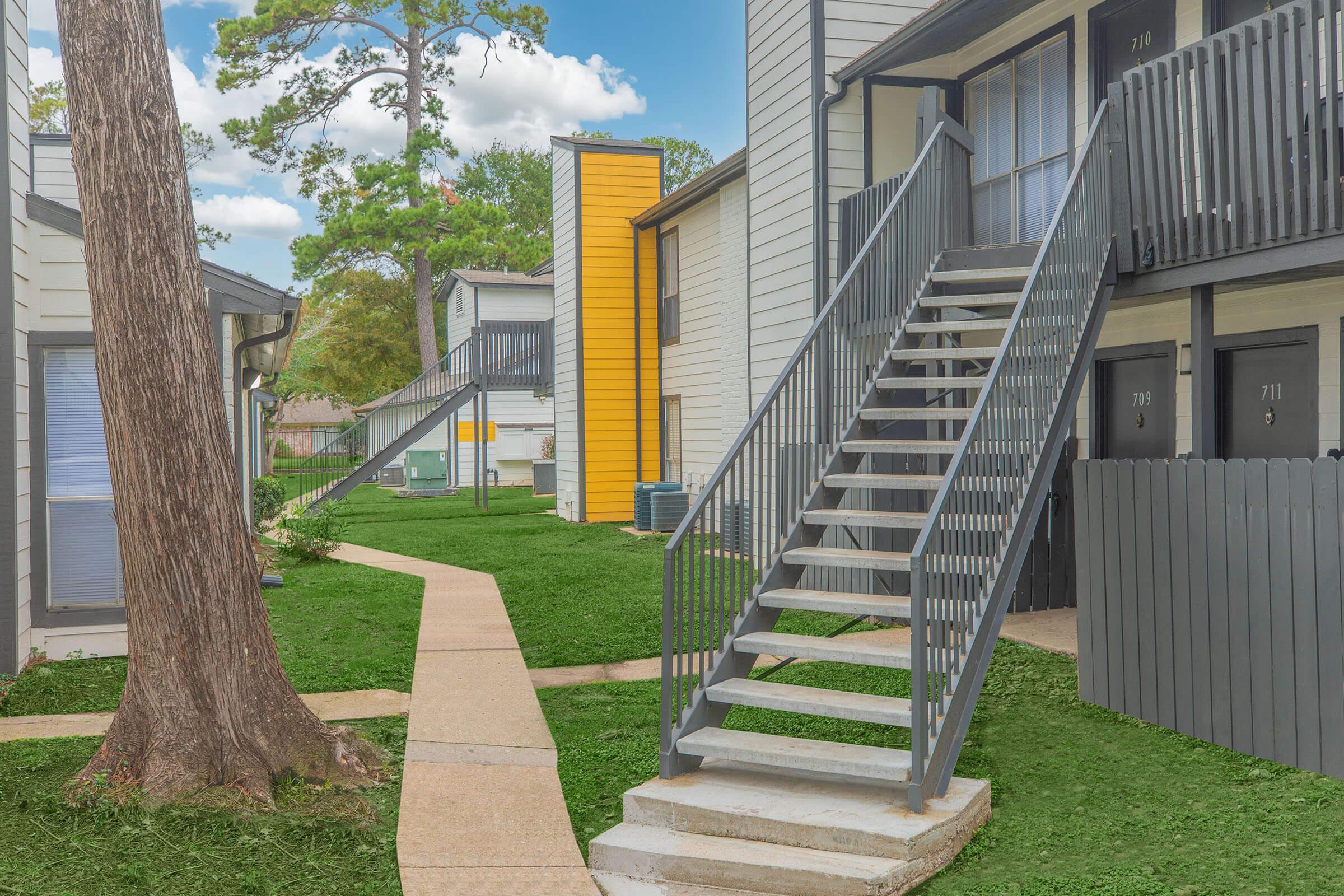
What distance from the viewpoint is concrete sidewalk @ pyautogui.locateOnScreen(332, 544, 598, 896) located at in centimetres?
425

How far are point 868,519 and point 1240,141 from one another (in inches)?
122

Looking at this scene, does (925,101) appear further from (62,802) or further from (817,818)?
(62,802)

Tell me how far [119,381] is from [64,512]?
366cm

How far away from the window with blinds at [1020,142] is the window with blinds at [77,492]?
26.0 feet

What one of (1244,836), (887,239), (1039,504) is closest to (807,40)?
(887,239)

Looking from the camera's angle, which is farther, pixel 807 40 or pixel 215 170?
pixel 215 170

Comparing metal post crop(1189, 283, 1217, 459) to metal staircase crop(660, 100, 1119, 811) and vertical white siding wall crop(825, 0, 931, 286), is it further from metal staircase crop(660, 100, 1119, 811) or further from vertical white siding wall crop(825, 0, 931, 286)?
vertical white siding wall crop(825, 0, 931, 286)

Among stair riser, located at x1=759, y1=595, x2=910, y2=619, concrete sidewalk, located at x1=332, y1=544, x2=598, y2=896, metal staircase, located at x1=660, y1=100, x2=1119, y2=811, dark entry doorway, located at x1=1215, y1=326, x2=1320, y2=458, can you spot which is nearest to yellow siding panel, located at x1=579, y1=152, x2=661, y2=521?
concrete sidewalk, located at x1=332, y1=544, x2=598, y2=896

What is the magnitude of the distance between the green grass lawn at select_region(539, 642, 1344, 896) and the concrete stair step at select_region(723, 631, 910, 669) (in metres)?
0.79

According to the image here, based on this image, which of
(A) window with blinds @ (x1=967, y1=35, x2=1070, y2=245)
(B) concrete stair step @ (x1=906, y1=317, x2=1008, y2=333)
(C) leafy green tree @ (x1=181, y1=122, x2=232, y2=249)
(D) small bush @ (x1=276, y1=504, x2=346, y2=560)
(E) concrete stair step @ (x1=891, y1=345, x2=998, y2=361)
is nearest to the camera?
(E) concrete stair step @ (x1=891, y1=345, x2=998, y2=361)

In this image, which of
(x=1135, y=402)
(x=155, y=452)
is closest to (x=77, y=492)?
(x=155, y=452)

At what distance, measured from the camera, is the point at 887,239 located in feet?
23.1

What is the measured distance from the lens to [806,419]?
20.1 feet

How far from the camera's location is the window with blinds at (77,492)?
7906 millimetres
